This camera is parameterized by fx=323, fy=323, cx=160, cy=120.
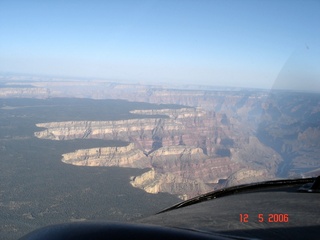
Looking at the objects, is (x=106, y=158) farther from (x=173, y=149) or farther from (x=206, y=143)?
(x=206, y=143)

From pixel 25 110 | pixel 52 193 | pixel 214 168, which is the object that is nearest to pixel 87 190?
pixel 52 193

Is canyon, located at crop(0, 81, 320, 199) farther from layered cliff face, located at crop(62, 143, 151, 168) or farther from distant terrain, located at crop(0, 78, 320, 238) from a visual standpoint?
distant terrain, located at crop(0, 78, 320, 238)

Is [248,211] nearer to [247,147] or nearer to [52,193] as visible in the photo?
[52,193]
